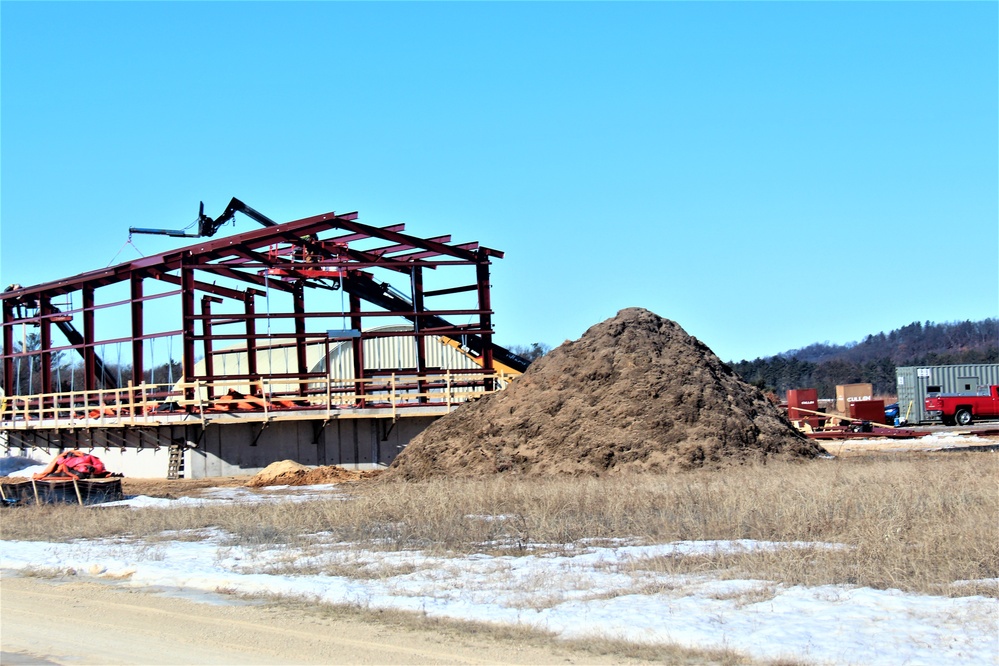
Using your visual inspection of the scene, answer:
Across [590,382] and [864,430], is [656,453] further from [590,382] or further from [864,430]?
[864,430]

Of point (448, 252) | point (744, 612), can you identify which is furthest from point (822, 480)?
point (448, 252)

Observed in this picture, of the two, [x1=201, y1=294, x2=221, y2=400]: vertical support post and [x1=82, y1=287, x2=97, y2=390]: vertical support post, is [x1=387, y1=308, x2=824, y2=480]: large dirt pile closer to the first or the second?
[x1=201, y1=294, x2=221, y2=400]: vertical support post

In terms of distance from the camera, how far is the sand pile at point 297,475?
2717 cm

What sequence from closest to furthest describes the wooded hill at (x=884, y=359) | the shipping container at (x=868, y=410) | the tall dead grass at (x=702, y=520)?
the tall dead grass at (x=702, y=520) → the shipping container at (x=868, y=410) → the wooded hill at (x=884, y=359)

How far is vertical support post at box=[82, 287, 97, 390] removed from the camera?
38375 millimetres

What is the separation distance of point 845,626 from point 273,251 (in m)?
29.7

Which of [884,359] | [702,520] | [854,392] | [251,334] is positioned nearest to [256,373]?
[251,334]

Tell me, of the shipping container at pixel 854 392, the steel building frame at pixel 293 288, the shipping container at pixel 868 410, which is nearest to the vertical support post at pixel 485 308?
the steel building frame at pixel 293 288

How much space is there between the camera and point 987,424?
48312 millimetres

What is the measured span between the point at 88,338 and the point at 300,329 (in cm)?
902

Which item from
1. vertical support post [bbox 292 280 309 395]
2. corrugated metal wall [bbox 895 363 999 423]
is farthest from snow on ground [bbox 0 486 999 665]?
corrugated metal wall [bbox 895 363 999 423]

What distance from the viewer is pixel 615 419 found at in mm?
24266

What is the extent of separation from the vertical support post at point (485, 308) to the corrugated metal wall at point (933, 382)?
27011 mm

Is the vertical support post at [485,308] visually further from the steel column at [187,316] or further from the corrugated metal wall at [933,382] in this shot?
the corrugated metal wall at [933,382]
